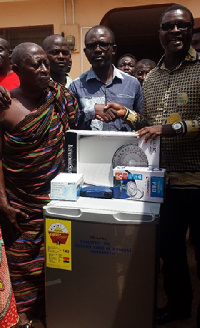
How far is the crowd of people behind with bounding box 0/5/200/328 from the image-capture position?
5.98 feet

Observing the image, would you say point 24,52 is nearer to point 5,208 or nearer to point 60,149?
point 60,149

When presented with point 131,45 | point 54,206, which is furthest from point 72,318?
point 131,45

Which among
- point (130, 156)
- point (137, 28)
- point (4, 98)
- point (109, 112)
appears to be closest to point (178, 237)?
point (130, 156)

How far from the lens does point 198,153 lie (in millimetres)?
1878

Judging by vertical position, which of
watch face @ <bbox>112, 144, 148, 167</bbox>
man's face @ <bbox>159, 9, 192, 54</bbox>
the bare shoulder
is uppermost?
man's face @ <bbox>159, 9, 192, 54</bbox>

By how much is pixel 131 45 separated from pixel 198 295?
8.64 metres

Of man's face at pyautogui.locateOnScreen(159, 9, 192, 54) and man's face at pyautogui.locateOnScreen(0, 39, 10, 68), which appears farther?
man's face at pyautogui.locateOnScreen(0, 39, 10, 68)

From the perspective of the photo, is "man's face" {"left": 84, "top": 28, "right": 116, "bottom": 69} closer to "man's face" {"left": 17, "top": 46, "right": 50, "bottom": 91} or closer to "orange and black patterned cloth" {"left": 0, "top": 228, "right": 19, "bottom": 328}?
"man's face" {"left": 17, "top": 46, "right": 50, "bottom": 91}

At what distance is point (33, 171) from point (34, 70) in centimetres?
59

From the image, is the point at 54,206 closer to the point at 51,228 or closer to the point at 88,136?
the point at 51,228

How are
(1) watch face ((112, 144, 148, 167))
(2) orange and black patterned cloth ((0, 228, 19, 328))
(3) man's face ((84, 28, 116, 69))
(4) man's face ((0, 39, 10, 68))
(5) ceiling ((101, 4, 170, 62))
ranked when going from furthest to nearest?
(5) ceiling ((101, 4, 170, 62)), (4) man's face ((0, 39, 10, 68)), (3) man's face ((84, 28, 116, 69)), (1) watch face ((112, 144, 148, 167)), (2) orange and black patterned cloth ((0, 228, 19, 328))

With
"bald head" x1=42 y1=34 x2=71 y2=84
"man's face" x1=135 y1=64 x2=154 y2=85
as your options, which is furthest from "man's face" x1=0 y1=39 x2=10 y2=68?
"man's face" x1=135 y1=64 x2=154 y2=85

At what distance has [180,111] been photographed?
72.7 inches

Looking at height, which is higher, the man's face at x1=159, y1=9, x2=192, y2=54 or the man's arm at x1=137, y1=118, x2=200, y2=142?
the man's face at x1=159, y1=9, x2=192, y2=54
